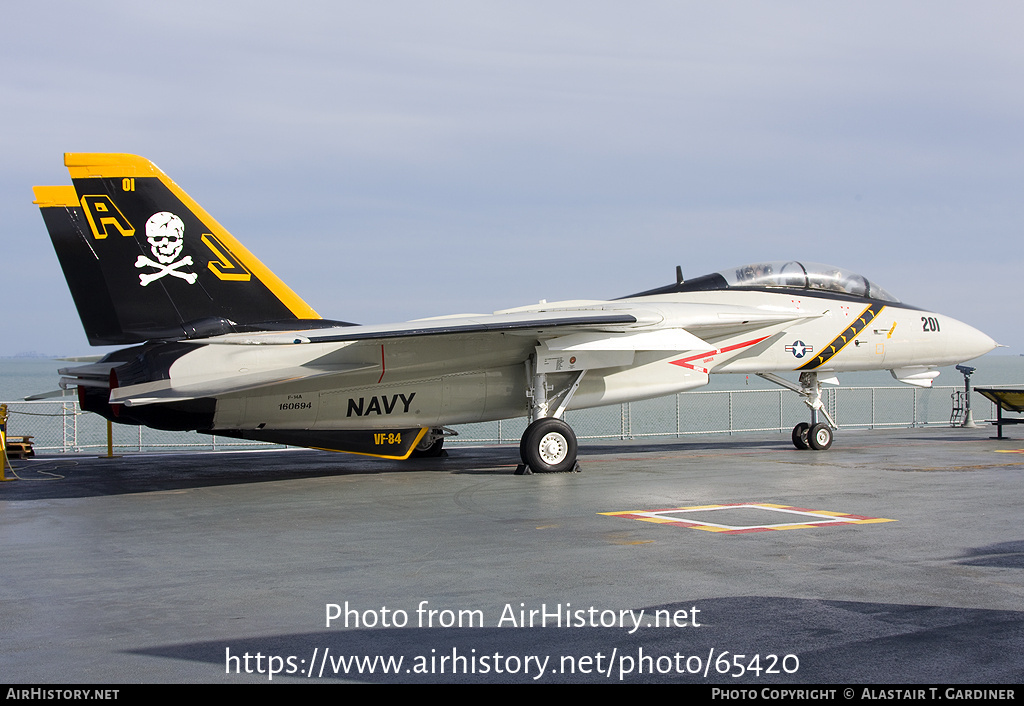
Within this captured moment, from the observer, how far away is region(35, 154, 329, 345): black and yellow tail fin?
40.8 ft

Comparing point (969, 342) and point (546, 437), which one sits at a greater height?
point (969, 342)

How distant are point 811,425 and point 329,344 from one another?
32.7ft

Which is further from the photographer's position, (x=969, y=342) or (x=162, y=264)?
(x=969, y=342)

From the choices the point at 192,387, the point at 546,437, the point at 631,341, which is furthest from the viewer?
the point at 631,341

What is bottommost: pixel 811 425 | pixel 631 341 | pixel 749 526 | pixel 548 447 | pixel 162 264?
pixel 749 526

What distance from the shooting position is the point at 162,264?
1268 centimetres

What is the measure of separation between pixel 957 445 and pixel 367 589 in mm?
16458

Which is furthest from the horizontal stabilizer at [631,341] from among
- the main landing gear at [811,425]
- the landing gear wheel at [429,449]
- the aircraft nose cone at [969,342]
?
the aircraft nose cone at [969,342]

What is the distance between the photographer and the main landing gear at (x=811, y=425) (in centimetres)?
1728

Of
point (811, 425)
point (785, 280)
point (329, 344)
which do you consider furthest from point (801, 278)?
point (329, 344)

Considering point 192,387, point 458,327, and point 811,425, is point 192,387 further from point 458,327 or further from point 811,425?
point 811,425
